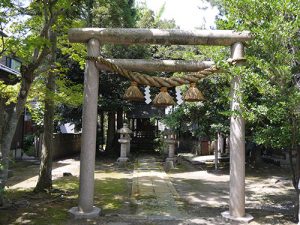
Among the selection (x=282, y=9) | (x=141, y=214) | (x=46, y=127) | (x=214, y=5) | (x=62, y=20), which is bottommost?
(x=141, y=214)

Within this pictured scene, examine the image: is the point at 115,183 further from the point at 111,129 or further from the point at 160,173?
the point at 111,129

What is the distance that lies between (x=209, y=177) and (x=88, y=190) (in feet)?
29.4

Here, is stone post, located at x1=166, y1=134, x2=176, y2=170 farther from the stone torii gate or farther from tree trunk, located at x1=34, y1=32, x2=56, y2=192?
the stone torii gate

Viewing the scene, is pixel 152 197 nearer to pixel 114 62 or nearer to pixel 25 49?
pixel 114 62

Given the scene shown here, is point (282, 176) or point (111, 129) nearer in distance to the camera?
point (282, 176)

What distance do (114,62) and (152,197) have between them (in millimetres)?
4628

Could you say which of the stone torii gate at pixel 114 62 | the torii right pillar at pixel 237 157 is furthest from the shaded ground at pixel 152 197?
the stone torii gate at pixel 114 62

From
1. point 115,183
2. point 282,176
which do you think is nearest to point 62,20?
point 115,183

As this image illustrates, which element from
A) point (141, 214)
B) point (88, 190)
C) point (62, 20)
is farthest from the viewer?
point (62, 20)

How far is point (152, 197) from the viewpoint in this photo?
10.1 meters

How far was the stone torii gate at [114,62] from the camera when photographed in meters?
7.36

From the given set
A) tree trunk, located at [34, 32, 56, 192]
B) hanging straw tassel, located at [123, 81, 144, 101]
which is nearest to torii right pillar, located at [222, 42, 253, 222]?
hanging straw tassel, located at [123, 81, 144, 101]

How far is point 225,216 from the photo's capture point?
745 cm

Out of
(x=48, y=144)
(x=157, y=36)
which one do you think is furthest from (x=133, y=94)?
(x=48, y=144)
